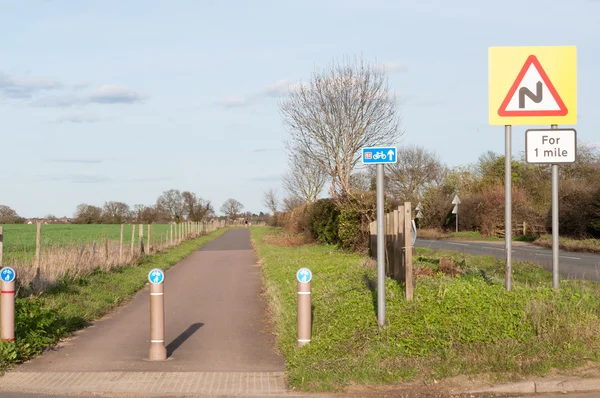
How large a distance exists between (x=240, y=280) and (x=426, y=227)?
128 ft

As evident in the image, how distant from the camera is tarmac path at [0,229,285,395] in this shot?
726cm

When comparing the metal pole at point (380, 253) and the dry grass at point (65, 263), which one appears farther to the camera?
the dry grass at point (65, 263)

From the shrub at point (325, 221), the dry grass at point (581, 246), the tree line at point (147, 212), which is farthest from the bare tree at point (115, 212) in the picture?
the dry grass at point (581, 246)

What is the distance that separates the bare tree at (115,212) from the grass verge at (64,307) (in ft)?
225

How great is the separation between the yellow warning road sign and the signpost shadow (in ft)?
16.6

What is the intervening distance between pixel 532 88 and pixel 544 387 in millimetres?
4058

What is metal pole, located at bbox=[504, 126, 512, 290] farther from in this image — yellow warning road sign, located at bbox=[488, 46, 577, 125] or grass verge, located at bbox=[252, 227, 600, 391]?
grass verge, located at bbox=[252, 227, 600, 391]

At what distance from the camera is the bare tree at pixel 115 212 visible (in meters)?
86.6

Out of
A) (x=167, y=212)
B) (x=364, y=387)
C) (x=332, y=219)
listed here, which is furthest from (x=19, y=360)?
(x=167, y=212)

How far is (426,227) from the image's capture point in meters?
56.0

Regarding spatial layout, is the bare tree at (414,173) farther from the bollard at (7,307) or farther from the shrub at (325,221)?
the bollard at (7,307)

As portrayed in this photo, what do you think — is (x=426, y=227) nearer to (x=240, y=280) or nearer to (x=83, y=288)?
(x=240, y=280)

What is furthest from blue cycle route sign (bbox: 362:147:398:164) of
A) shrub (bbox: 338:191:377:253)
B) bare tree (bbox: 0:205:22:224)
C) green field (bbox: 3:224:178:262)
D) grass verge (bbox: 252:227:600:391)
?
bare tree (bbox: 0:205:22:224)

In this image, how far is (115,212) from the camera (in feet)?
295
